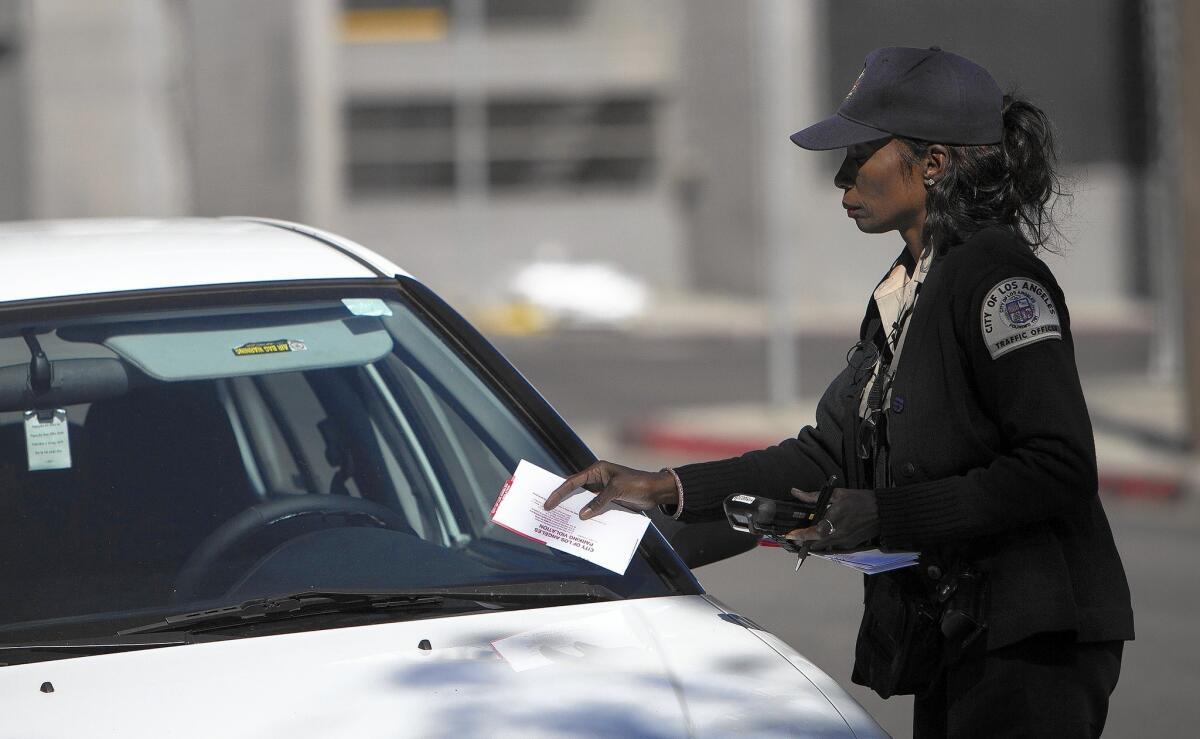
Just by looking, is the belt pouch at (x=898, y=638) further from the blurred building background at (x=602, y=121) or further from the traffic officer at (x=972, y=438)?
the blurred building background at (x=602, y=121)

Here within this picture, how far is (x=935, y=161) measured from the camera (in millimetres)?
2625

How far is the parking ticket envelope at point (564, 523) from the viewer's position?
8.97 feet

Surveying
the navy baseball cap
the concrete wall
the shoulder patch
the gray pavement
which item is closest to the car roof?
the navy baseball cap

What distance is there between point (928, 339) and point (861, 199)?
0.29 metres

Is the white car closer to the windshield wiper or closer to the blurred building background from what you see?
the windshield wiper

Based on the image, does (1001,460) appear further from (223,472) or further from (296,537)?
(223,472)

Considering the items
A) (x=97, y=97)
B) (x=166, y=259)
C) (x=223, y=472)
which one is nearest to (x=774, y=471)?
(x=223, y=472)

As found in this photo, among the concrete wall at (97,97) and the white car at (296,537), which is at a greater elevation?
the concrete wall at (97,97)

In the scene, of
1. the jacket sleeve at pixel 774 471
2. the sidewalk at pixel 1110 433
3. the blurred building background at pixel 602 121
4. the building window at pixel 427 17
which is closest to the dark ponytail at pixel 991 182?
the jacket sleeve at pixel 774 471

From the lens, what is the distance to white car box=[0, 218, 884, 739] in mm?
2355

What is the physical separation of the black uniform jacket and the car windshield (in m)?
Answer: 0.56

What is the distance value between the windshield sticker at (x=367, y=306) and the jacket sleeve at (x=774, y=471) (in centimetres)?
70

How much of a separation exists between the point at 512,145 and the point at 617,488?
36.2m

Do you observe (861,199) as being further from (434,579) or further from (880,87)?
(434,579)
